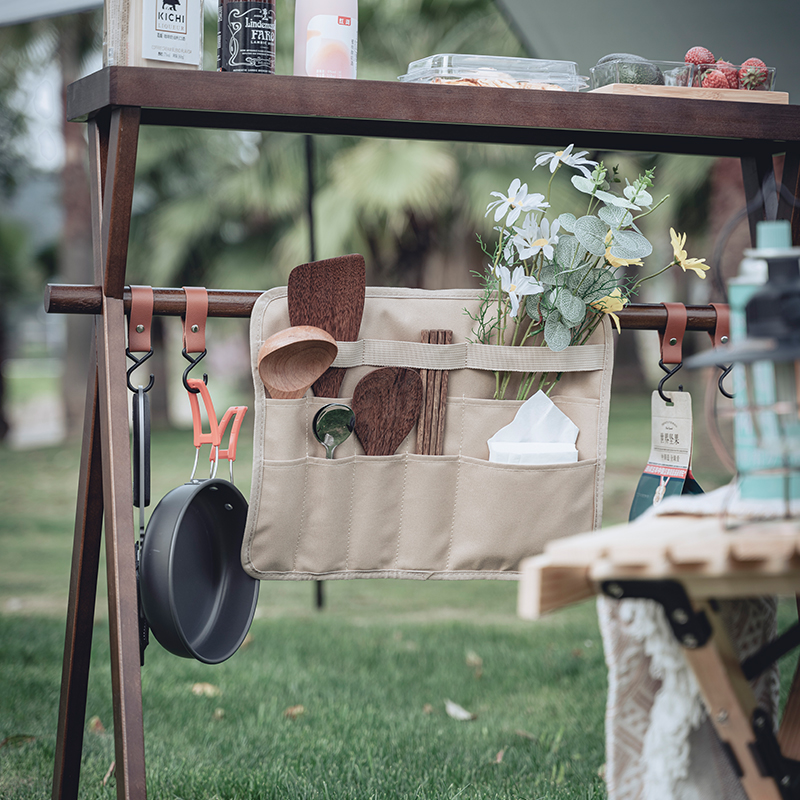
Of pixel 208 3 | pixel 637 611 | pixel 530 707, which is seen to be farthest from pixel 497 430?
pixel 208 3

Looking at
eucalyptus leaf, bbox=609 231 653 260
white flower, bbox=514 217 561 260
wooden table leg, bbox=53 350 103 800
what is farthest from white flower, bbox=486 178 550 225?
wooden table leg, bbox=53 350 103 800

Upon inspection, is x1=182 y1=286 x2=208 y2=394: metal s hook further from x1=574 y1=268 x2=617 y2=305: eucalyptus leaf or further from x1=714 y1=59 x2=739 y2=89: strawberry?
x1=714 y1=59 x2=739 y2=89: strawberry

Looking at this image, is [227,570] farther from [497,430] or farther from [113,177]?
[113,177]

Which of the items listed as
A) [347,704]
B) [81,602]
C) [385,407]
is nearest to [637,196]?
[385,407]

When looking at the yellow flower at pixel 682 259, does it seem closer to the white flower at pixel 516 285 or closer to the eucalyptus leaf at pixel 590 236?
the eucalyptus leaf at pixel 590 236

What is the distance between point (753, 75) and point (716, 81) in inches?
2.7

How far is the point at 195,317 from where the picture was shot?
142 cm

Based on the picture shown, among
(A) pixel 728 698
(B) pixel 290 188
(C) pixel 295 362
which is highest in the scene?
(B) pixel 290 188

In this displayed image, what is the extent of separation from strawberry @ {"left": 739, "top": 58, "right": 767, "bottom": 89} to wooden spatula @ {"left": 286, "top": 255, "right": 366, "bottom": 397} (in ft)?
2.42

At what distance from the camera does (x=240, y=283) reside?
7.83m

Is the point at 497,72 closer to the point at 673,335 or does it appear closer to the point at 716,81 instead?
the point at 716,81

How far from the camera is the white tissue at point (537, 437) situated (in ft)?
4.90

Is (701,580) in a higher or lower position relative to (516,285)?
lower

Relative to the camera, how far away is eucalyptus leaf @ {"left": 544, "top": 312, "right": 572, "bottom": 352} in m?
1.44
